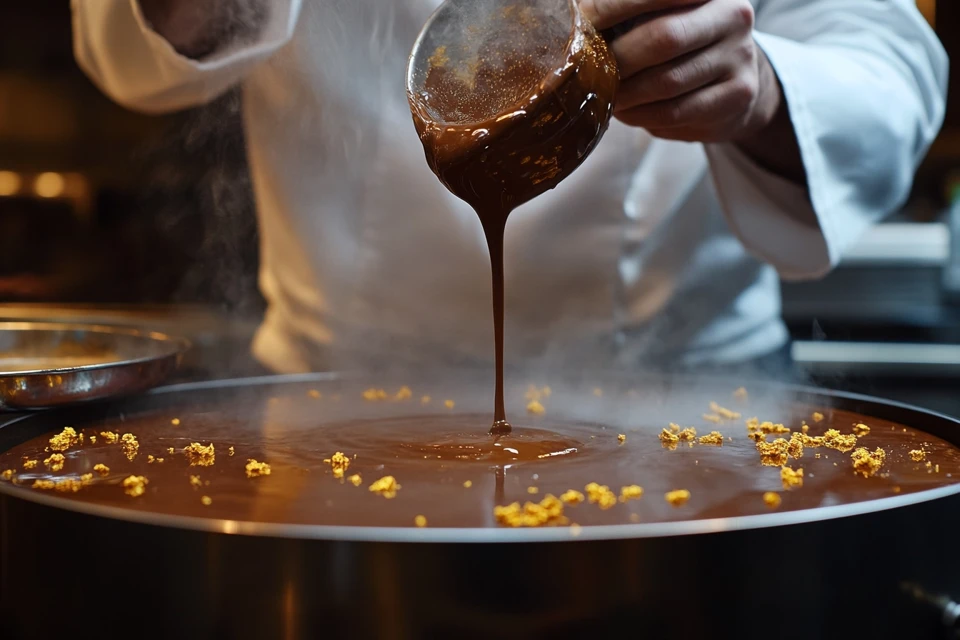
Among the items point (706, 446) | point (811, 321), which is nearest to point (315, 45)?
point (706, 446)

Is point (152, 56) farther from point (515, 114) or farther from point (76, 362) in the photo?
point (515, 114)

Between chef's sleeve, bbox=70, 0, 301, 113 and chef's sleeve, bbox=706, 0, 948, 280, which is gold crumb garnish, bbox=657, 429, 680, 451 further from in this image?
chef's sleeve, bbox=70, 0, 301, 113

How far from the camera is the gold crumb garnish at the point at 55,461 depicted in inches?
33.9

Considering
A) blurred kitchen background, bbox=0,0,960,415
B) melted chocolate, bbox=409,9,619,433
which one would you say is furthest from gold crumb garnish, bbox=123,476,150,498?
blurred kitchen background, bbox=0,0,960,415

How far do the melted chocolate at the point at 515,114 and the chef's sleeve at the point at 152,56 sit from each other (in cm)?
47

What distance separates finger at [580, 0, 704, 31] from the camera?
0.94 m


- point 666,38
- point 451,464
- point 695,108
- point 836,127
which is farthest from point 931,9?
point 451,464

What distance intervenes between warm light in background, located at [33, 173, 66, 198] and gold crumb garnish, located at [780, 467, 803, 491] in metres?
2.21

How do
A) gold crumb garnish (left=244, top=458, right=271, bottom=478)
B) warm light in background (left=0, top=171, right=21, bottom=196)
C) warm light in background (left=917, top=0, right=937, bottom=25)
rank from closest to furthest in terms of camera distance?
gold crumb garnish (left=244, top=458, right=271, bottom=478)
warm light in background (left=0, top=171, right=21, bottom=196)
warm light in background (left=917, top=0, right=937, bottom=25)

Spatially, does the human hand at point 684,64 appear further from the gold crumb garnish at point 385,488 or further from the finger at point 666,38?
the gold crumb garnish at point 385,488

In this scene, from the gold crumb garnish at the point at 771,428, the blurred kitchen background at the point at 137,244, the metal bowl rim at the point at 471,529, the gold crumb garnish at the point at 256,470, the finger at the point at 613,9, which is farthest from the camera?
the blurred kitchen background at the point at 137,244

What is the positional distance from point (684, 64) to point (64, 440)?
0.79m

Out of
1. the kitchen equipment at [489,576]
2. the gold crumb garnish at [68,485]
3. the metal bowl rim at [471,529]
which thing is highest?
the metal bowl rim at [471,529]

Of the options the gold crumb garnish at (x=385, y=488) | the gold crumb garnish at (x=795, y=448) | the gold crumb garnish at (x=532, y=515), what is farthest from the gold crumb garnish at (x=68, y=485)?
the gold crumb garnish at (x=795, y=448)
